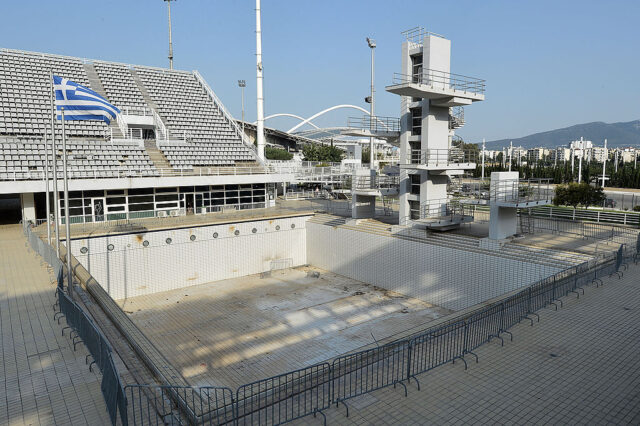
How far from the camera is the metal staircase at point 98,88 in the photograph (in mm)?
29047

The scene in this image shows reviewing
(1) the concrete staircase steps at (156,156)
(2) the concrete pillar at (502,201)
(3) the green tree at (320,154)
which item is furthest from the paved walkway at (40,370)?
(3) the green tree at (320,154)

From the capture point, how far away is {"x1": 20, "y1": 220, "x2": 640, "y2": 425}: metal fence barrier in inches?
251

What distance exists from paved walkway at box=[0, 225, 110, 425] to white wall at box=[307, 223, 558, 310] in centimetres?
1392

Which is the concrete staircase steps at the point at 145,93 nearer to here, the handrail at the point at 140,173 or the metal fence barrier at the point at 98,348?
the handrail at the point at 140,173

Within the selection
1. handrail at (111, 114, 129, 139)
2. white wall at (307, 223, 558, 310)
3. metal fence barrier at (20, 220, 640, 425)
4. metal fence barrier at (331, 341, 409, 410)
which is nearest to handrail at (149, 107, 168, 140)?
handrail at (111, 114, 129, 139)

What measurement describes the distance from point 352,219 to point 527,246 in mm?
9555

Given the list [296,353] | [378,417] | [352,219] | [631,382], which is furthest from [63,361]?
[352,219]

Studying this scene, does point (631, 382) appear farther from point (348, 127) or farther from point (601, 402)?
point (348, 127)

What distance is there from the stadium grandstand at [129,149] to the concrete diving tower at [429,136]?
1062 cm

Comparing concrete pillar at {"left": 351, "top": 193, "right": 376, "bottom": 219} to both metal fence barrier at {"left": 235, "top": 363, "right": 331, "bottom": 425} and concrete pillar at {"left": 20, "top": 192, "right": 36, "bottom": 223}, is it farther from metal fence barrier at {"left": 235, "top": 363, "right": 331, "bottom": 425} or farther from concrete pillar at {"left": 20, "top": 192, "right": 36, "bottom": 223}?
concrete pillar at {"left": 20, "top": 192, "right": 36, "bottom": 223}

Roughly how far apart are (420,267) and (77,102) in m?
14.7

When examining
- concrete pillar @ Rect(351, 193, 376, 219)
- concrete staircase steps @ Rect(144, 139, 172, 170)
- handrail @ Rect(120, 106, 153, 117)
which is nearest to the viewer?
concrete pillar @ Rect(351, 193, 376, 219)

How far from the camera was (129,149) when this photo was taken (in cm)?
2658

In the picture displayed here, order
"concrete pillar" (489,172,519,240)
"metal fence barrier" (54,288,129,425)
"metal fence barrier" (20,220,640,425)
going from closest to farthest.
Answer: "metal fence barrier" (54,288,129,425) < "metal fence barrier" (20,220,640,425) < "concrete pillar" (489,172,519,240)
